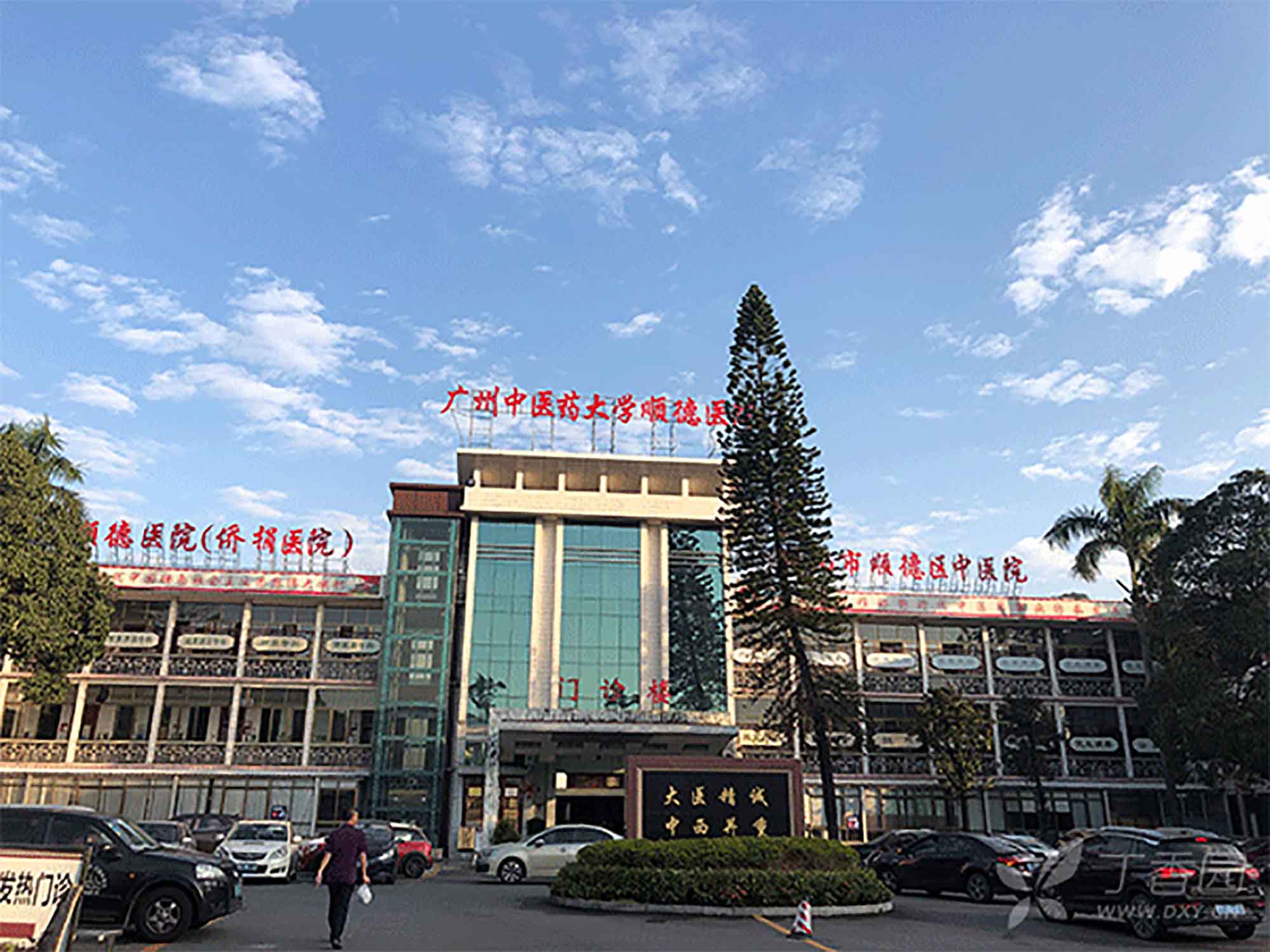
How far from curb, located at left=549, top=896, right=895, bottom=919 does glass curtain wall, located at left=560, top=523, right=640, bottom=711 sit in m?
18.1

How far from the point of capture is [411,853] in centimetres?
2175

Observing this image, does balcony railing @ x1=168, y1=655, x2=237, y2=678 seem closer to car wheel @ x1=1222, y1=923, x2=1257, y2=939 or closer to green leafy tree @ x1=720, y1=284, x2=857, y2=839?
green leafy tree @ x1=720, y1=284, x2=857, y2=839

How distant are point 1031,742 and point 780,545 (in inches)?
459

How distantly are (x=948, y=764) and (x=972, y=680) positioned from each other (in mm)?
7587

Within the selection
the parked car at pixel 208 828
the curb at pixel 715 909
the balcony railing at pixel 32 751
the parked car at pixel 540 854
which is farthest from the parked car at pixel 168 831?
the balcony railing at pixel 32 751

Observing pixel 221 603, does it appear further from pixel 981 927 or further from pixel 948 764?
pixel 981 927

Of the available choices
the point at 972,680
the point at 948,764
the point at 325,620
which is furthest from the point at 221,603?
the point at 972,680

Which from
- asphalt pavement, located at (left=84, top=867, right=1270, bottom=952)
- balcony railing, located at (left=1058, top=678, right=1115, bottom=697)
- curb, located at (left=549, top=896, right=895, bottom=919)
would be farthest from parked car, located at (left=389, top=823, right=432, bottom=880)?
balcony railing, located at (left=1058, top=678, right=1115, bottom=697)

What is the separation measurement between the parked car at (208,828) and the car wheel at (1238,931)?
1935cm

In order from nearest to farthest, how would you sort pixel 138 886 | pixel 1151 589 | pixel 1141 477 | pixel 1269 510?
pixel 138 886 → pixel 1269 510 → pixel 1151 589 → pixel 1141 477

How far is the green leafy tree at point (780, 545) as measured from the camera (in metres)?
25.7

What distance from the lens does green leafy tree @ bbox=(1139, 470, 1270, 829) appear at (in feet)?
87.6

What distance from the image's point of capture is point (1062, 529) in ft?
113

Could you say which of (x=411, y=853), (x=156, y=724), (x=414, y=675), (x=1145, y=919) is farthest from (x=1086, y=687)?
(x=156, y=724)
